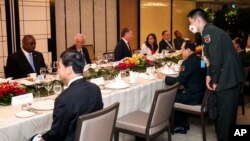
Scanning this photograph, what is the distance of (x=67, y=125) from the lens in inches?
84.7

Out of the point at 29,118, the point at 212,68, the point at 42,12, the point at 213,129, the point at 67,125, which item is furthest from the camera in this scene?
the point at 42,12

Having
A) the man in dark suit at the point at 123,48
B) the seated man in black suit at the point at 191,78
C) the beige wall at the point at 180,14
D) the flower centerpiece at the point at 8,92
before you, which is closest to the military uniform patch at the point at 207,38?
the seated man in black suit at the point at 191,78

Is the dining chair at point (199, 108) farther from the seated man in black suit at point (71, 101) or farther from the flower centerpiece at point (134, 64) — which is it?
the seated man in black suit at point (71, 101)

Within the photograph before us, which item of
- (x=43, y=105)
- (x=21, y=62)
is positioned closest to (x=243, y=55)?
(x=21, y=62)

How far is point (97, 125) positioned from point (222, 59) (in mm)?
1578

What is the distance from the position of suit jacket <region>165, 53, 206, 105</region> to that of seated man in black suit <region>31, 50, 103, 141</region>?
69.0 inches

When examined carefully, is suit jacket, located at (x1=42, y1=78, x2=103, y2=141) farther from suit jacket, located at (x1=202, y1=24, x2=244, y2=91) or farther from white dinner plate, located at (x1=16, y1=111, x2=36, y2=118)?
suit jacket, located at (x1=202, y1=24, x2=244, y2=91)

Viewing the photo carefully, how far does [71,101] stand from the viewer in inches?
82.6

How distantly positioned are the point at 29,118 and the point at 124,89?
48.5 inches

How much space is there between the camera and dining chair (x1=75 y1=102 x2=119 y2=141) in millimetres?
2080

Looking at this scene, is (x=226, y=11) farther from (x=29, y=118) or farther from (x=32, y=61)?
(x=29, y=118)

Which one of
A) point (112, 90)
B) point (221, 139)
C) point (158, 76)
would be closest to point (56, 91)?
point (112, 90)

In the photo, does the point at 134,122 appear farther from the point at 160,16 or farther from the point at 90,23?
the point at 160,16

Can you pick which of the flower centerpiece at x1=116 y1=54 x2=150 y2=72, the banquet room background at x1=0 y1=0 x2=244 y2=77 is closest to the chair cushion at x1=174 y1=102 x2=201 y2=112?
the flower centerpiece at x1=116 y1=54 x2=150 y2=72
